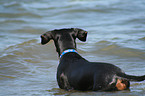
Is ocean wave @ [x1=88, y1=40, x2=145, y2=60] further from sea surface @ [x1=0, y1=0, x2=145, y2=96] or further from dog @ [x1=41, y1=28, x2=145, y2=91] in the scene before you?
dog @ [x1=41, y1=28, x2=145, y2=91]

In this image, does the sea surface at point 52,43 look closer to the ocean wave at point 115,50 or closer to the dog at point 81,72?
A: the ocean wave at point 115,50

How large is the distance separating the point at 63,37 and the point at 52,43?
4664mm

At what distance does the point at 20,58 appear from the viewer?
8641 mm

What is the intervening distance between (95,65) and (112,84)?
1.35ft

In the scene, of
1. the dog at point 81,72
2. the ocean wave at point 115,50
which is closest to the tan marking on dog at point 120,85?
the dog at point 81,72

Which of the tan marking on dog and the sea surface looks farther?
the sea surface

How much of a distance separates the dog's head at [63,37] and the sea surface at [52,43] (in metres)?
0.82

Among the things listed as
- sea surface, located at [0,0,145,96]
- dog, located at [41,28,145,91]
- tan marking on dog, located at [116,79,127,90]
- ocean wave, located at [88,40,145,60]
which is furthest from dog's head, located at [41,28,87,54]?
ocean wave, located at [88,40,145,60]

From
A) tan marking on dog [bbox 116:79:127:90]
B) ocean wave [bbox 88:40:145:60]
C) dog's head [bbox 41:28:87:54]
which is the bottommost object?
ocean wave [bbox 88:40:145:60]

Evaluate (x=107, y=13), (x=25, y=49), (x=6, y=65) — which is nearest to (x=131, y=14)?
(x=107, y=13)

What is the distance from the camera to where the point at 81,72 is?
187 inches

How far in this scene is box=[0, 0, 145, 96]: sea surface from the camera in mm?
6380

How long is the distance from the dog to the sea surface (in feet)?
0.40

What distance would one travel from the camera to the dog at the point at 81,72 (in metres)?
4.50
